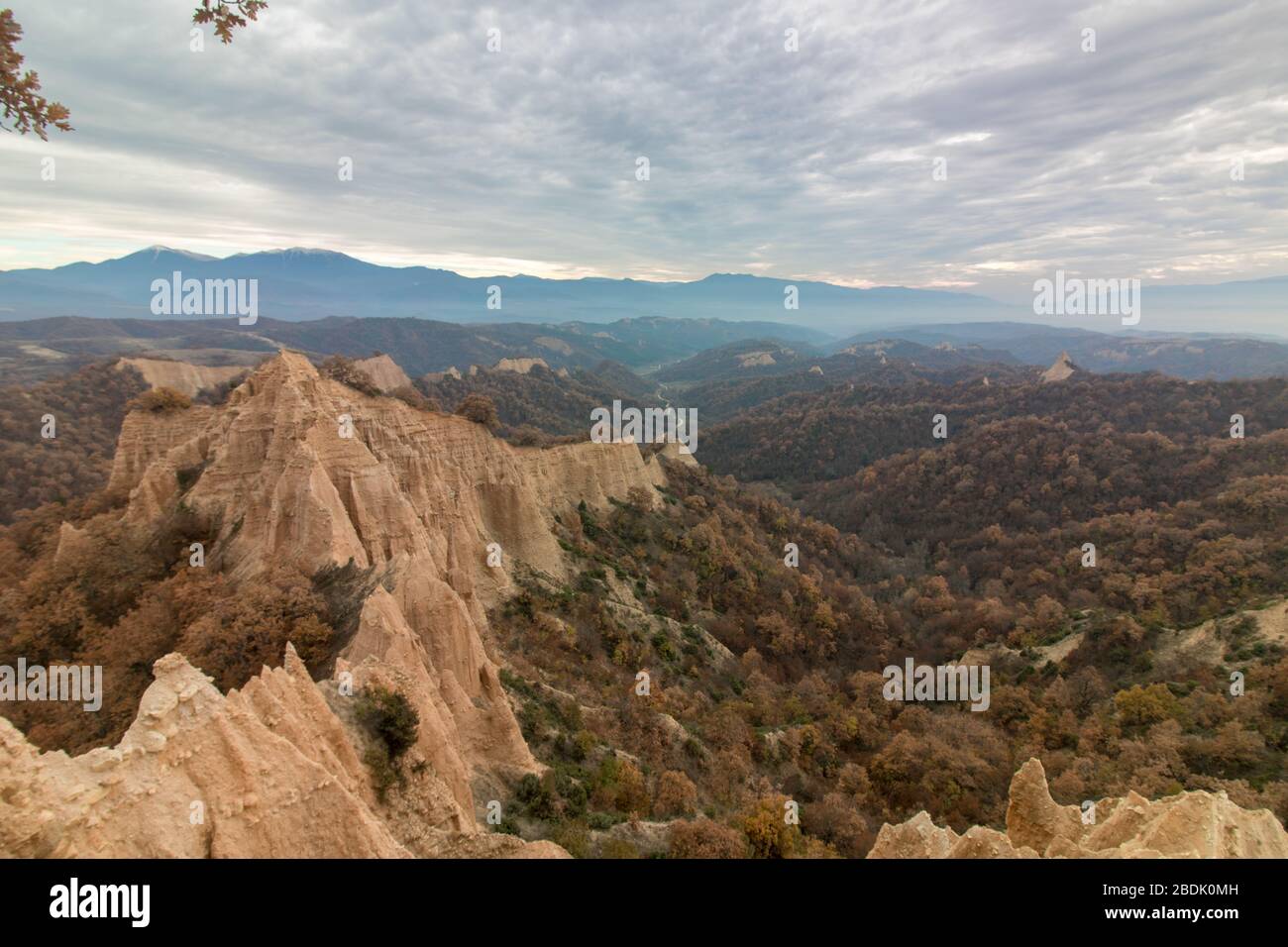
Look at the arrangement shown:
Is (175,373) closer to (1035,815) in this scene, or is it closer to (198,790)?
(198,790)

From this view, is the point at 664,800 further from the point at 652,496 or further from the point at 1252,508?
the point at 1252,508

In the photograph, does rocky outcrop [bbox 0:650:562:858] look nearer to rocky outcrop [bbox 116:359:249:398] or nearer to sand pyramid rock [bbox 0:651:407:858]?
sand pyramid rock [bbox 0:651:407:858]

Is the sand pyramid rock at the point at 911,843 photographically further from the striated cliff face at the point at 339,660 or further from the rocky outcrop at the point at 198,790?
the striated cliff face at the point at 339,660

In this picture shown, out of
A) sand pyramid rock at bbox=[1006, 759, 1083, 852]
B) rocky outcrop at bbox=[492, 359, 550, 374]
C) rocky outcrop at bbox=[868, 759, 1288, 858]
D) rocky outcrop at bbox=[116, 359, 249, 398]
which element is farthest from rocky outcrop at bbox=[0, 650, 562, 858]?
rocky outcrop at bbox=[492, 359, 550, 374]

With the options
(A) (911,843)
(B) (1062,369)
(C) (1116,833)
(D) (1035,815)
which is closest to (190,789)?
(A) (911,843)

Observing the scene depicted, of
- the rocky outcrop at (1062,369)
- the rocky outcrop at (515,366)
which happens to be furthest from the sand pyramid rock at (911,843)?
the rocky outcrop at (1062,369)
